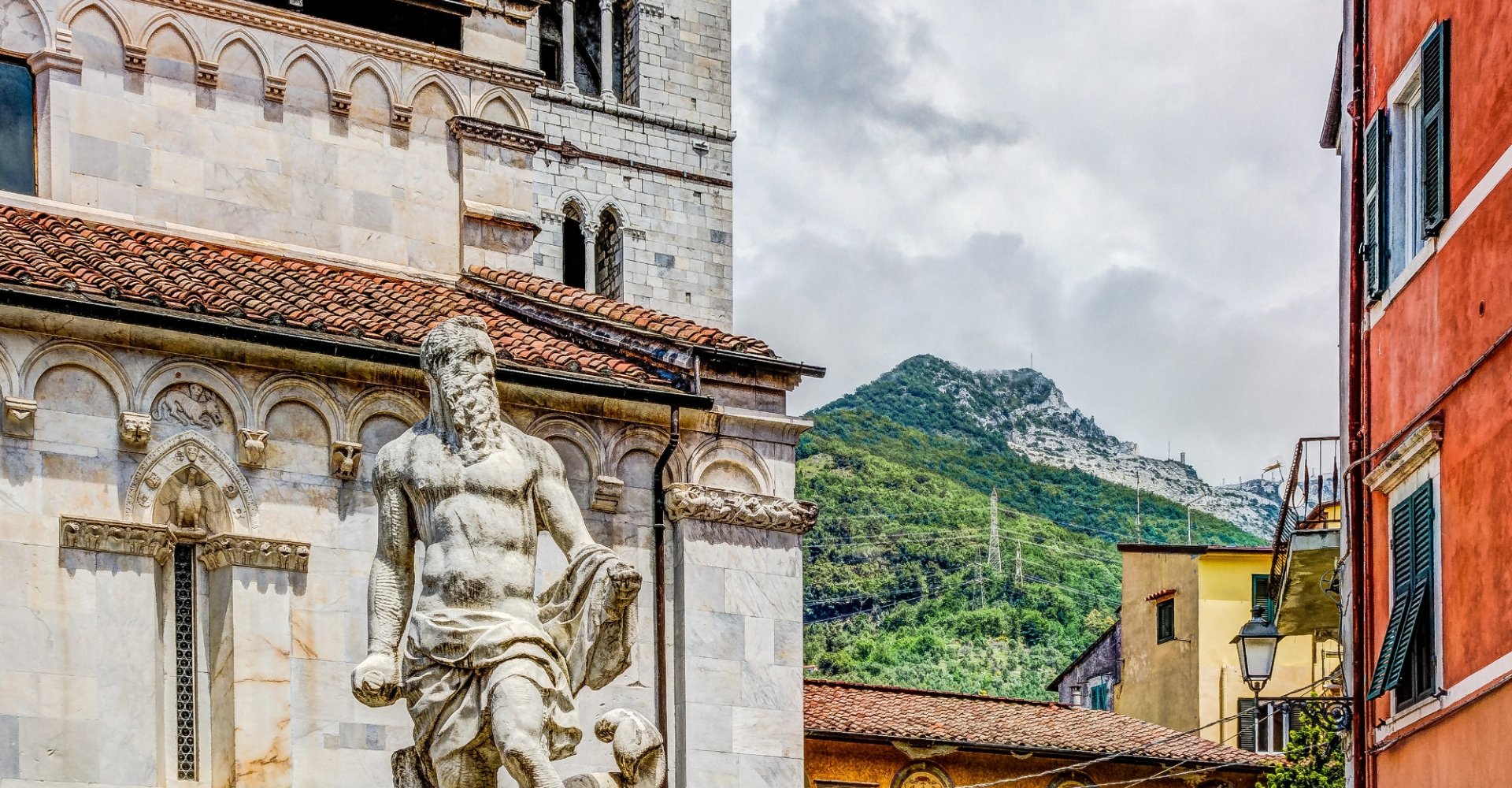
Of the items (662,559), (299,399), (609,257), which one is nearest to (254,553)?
(299,399)

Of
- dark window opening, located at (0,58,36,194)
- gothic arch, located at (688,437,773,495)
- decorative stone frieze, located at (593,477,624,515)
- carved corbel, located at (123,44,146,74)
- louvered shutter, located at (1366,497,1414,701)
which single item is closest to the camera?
louvered shutter, located at (1366,497,1414,701)

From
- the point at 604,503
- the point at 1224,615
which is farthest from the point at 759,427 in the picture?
the point at 1224,615

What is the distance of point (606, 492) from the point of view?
81.0ft

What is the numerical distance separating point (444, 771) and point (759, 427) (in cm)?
1247

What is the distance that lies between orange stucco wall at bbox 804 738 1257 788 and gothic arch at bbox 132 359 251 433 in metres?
12.9

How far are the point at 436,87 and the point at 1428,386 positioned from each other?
12.5m

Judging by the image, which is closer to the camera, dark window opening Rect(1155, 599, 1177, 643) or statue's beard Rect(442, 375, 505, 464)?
statue's beard Rect(442, 375, 505, 464)

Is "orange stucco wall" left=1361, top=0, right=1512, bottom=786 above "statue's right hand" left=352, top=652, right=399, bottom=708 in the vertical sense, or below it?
above

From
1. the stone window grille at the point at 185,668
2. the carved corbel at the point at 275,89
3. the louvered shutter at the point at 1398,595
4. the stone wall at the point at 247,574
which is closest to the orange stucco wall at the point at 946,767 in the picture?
the stone wall at the point at 247,574

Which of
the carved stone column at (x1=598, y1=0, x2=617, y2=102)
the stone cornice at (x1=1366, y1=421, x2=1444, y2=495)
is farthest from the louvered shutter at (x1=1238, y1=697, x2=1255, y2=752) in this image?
the stone cornice at (x1=1366, y1=421, x2=1444, y2=495)

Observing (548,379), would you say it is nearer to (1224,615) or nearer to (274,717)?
(274,717)

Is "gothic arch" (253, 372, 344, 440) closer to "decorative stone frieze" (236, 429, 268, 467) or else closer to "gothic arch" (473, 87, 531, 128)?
"decorative stone frieze" (236, 429, 268, 467)

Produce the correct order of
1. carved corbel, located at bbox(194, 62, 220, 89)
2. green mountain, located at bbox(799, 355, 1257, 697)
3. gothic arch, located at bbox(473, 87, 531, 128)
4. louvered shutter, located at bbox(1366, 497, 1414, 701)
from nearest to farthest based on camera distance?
1. louvered shutter, located at bbox(1366, 497, 1414, 701)
2. carved corbel, located at bbox(194, 62, 220, 89)
3. gothic arch, located at bbox(473, 87, 531, 128)
4. green mountain, located at bbox(799, 355, 1257, 697)

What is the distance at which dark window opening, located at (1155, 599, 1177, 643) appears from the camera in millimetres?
47344
